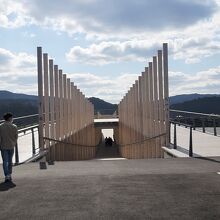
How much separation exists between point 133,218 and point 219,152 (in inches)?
417

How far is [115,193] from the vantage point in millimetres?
9930

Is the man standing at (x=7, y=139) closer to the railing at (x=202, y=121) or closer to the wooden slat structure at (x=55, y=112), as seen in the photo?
the wooden slat structure at (x=55, y=112)

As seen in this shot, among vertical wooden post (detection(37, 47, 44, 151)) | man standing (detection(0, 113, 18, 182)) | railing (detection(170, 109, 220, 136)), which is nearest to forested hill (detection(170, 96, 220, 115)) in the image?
railing (detection(170, 109, 220, 136))

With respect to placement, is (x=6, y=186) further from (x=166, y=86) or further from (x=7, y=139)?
(x=166, y=86)

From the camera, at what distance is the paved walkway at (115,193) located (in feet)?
27.3

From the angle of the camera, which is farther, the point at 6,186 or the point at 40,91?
the point at 40,91

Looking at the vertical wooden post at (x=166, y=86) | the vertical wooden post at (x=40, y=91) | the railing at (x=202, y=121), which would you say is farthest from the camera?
the railing at (x=202, y=121)

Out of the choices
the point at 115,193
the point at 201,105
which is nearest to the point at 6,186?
the point at 115,193

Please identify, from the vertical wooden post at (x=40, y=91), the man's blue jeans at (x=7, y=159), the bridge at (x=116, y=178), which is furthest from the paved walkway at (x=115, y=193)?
the vertical wooden post at (x=40, y=91)

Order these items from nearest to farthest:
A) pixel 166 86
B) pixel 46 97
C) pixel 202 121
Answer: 1. pixel 166 86
2. pixel 46 97
3. pixel 202 121

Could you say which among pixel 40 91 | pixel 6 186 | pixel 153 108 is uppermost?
pixel 40 91

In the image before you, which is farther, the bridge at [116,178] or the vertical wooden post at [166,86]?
the vertical wooden post at [166,86]

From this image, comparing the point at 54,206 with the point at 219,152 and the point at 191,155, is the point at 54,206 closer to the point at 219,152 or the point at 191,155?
the point at 191,155

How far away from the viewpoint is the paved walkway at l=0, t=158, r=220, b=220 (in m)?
8.32
